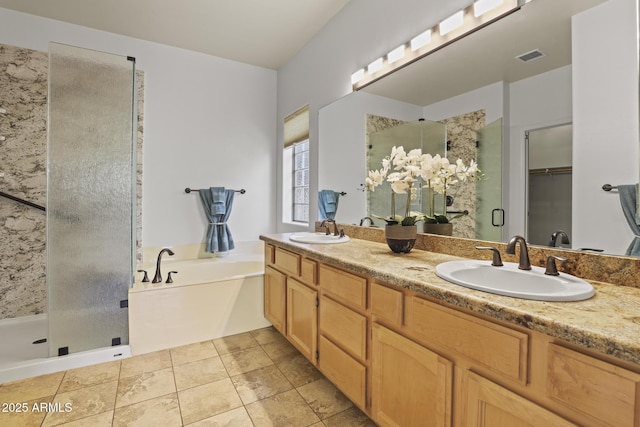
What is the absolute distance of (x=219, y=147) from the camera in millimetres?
3396

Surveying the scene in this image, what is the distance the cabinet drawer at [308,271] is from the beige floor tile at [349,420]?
674 millimetres

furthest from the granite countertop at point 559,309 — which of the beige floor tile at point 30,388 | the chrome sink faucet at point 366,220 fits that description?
the beige floor tile at point 30,388

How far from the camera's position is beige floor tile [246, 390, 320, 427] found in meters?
1.53

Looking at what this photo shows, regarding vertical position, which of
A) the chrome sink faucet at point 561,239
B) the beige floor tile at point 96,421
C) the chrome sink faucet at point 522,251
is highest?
the chrome sink faucet at point 561,239

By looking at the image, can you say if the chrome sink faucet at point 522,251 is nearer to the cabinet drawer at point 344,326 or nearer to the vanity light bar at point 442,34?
the cabinet drawer at point 344,326

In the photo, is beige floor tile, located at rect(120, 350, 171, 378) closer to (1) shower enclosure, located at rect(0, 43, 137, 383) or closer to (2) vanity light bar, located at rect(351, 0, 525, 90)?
(1) shower enclosure, located at rect(0, 43, 137, 383)

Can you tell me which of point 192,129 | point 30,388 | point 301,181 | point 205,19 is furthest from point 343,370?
point 205,19

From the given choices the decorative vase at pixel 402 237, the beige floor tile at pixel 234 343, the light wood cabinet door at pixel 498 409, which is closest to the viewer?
the light wood cabinet door at pixel 498 409

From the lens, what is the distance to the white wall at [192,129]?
9.41 ft

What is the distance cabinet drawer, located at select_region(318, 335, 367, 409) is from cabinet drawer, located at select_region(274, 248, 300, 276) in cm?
46

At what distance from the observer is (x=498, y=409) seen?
836mm

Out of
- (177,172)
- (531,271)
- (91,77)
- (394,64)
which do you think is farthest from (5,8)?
(531,271)

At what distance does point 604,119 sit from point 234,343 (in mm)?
2517

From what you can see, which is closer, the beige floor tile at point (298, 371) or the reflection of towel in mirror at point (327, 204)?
the beige floor tile at point (298, 371)
